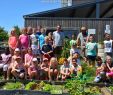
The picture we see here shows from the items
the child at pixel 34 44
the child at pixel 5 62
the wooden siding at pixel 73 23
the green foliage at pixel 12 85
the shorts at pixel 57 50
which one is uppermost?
the wooden siding at pixel 73 23

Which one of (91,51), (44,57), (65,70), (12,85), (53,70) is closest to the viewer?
(12,85)

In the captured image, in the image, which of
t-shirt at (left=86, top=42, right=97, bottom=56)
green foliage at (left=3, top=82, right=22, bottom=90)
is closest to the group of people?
t-shirt at (left=86, top=42, right=97, bottom=56)

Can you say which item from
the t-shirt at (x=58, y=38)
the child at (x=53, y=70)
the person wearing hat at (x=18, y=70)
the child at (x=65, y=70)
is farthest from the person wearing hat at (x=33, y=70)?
the t-shirt at (x=58, y=38)

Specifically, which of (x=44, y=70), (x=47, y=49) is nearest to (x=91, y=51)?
(x=47, y=49)

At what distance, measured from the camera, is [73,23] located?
27203 mm

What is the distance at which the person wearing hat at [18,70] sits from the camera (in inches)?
586

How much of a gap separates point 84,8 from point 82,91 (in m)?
17.5

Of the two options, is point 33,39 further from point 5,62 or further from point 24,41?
point 5,62

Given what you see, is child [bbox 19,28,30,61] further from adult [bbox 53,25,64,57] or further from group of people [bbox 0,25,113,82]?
adult [bbox 53,25,64,57]

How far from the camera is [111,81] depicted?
49.3 feet

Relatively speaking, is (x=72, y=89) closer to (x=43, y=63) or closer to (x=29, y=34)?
(x=43, y=63)

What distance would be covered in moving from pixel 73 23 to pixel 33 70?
12530 millimetres

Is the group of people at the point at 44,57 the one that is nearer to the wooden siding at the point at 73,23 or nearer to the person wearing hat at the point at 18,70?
the person wearing hat at the point at 18,70

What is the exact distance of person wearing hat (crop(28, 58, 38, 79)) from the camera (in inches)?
587
